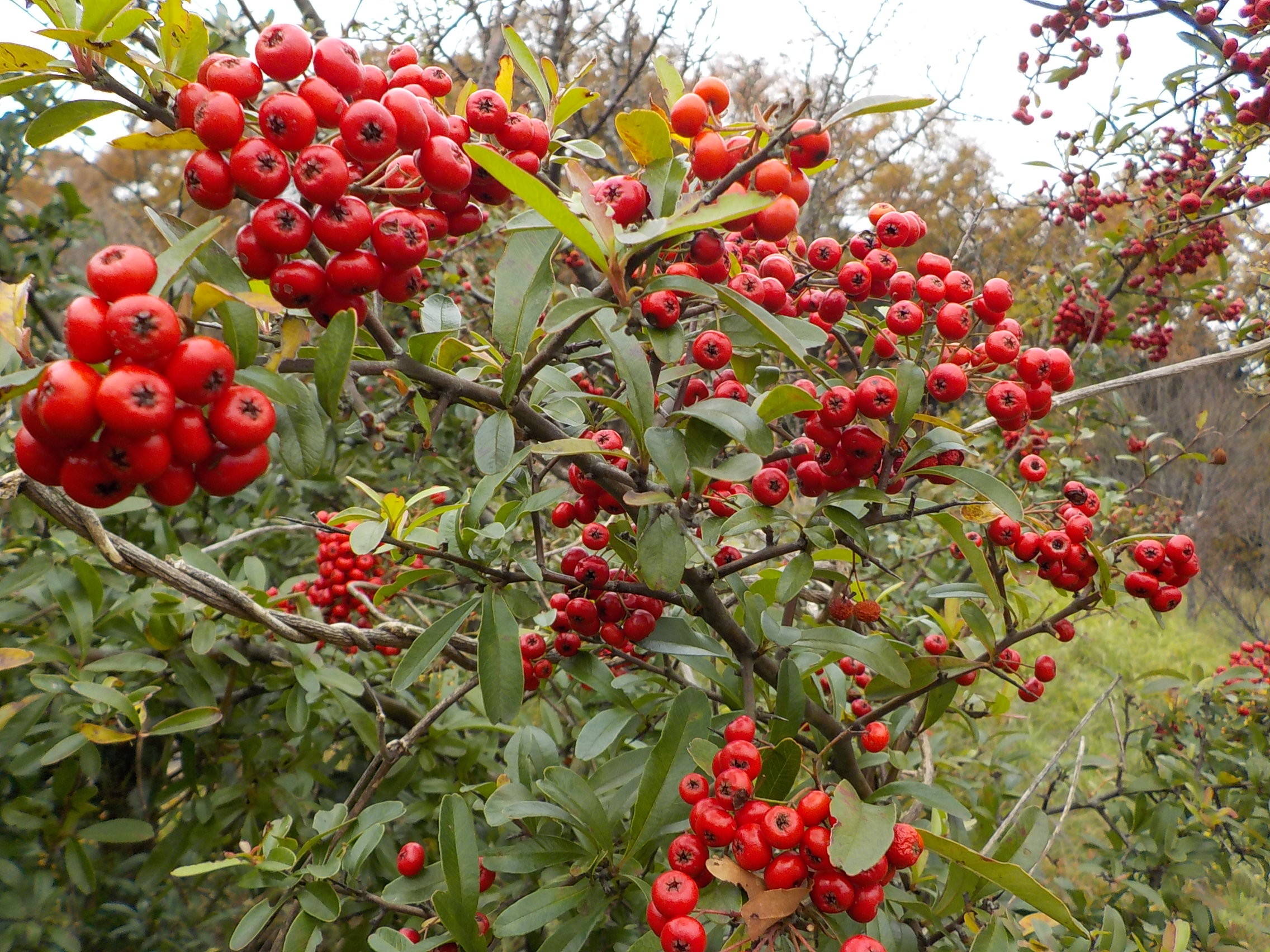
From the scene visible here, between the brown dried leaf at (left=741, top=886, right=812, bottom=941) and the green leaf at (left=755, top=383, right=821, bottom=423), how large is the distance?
0.76m

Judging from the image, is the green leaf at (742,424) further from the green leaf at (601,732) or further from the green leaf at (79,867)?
the green leaf at (79,867)

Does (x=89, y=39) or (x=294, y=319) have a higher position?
(x=89, y=39)

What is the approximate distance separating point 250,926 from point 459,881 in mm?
517

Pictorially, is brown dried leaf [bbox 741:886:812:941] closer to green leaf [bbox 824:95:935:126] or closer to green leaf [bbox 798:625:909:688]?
green leaf [bbox 798:625:909:688]

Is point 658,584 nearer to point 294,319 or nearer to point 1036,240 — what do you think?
point 294,319

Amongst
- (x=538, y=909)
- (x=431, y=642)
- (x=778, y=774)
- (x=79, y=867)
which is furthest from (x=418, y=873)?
(x=79, y=867)

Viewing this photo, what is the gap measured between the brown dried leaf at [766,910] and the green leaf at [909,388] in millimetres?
809

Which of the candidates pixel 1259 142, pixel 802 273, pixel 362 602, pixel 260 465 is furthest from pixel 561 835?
pixel 1259 142

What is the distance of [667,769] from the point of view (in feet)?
4.88

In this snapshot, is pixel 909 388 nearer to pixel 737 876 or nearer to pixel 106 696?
pixel 737 876

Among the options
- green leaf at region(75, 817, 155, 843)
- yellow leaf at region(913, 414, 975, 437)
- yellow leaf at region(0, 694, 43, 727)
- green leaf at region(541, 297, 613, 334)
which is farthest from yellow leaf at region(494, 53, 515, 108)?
green leaf at region(75, 817, 155, 843)

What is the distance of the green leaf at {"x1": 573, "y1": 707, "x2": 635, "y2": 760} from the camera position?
166 centimetres

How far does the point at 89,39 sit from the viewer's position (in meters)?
0.92

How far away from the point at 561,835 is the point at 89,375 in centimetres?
145
